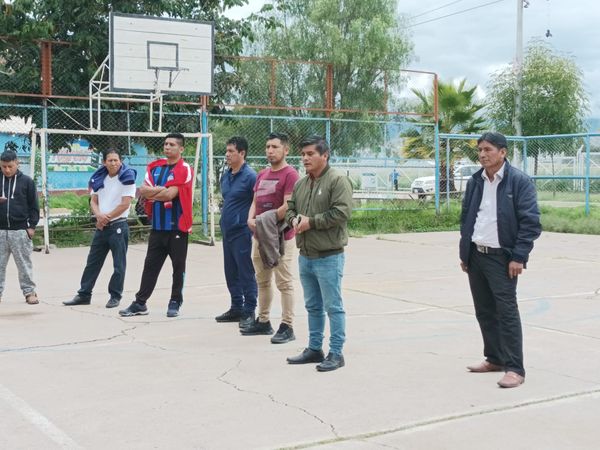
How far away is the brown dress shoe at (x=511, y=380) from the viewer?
5.92m

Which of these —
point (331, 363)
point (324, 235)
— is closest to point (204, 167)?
point (324, 235)

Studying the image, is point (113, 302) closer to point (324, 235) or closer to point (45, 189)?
point (324, 235)

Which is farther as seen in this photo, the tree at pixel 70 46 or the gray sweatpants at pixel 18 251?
the tree at pixel 70 46

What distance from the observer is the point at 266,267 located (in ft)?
24.0

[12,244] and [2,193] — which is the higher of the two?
[2,193]

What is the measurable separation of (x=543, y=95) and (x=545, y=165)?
2956mm

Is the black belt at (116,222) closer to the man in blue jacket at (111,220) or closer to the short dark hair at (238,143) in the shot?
the man in blue jacket at (111,220)

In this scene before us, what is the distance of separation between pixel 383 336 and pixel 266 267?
4.34 ft

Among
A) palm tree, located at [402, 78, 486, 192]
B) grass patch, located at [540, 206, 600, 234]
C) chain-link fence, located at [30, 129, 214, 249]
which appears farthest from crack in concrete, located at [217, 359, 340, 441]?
palm tree, located at [402, 78, 486, 192]

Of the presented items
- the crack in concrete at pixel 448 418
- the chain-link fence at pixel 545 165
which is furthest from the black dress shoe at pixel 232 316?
the chain-link fence at pixel 545 165

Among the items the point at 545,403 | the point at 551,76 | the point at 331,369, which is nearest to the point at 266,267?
the point at 331,369

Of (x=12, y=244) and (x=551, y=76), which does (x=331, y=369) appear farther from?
(x=551, y=76)

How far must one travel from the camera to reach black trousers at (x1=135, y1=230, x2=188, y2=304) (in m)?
8.68

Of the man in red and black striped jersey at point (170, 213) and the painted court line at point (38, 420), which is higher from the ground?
the man in red and black striped jersey at point (170, 213)
